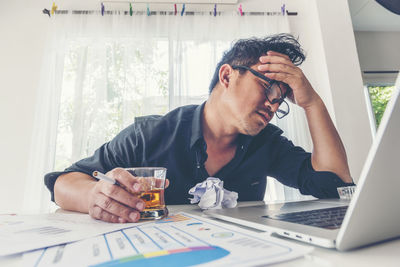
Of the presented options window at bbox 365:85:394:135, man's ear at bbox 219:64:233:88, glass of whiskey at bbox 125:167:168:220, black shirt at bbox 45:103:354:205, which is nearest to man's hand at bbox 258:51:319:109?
man's ear at bbox 219:64:233:88

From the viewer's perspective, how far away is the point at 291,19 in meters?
2.38

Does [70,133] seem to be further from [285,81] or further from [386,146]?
[386,146]

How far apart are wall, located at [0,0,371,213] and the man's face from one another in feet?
4.18

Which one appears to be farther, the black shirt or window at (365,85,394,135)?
window at (365,85,394,135)

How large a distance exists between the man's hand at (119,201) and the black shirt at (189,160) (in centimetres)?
36

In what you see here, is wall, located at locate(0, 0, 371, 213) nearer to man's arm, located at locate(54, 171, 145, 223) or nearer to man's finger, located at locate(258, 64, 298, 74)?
man's finger, located at locate(258, 64, 298, 74)

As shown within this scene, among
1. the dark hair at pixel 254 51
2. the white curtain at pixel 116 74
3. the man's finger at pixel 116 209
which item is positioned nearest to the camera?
the man's finger at pixel 116 209

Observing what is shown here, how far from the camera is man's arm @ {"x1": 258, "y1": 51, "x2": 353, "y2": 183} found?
101 cm

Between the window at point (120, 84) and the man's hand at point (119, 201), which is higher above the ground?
the window at point (120, 84)

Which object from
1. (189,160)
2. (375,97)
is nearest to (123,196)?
(189,160)

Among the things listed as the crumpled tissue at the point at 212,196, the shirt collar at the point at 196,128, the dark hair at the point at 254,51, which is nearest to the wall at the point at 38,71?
the dark hair at the point at 254,51

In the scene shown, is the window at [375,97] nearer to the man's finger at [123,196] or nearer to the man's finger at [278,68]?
the man's finger at [278,68]

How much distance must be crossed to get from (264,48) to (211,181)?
2.44 feet

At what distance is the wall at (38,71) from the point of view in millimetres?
1976
